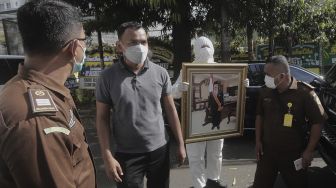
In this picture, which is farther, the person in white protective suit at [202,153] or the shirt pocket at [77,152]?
the person in white protective suit at [202,153]

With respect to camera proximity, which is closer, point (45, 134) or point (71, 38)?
point (45, 134)

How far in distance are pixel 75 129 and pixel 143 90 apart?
158cm

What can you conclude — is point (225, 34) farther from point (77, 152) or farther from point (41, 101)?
point (41, 101)

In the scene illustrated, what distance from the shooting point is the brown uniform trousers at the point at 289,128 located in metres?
3.71

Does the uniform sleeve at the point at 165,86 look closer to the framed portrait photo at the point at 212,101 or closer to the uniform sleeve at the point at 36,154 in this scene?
the framed portrait photo at the point at 212,101

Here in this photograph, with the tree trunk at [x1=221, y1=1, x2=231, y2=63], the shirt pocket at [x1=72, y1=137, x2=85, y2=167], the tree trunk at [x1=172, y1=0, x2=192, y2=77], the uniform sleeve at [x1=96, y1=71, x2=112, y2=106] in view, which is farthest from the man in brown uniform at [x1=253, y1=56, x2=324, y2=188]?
the tree trunk at [x1=172, y1=0, x2=192, y2=77]

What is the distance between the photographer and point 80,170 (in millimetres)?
1714

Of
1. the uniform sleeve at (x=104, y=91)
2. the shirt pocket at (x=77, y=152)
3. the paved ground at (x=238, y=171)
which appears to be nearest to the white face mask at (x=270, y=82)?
the uniform sleeve at (x=104, y=91)

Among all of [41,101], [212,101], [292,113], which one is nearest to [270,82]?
[292,113]

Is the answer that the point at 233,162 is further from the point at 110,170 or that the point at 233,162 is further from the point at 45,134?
the point at 45,134

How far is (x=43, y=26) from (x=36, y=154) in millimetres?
516

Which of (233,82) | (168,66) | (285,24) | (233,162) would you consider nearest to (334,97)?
(233,82)

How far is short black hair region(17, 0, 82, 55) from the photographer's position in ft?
5.33

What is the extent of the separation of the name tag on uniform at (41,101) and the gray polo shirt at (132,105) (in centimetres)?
164
